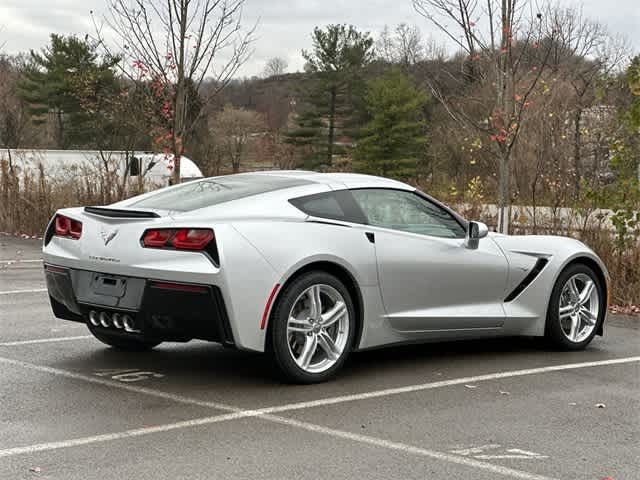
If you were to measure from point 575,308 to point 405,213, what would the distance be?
2.02 m

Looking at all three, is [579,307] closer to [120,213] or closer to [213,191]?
[213,191]

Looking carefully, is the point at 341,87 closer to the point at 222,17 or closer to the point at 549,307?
the point at 222,17

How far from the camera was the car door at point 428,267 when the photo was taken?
24.0ft

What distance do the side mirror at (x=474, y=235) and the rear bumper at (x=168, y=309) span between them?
239cm

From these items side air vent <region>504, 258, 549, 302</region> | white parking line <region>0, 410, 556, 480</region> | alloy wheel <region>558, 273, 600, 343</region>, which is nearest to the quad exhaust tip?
white parking line <region>0, 410, 556, 480</region>

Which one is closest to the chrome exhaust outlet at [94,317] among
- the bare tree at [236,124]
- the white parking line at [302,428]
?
A: the white parking line at [302,428]

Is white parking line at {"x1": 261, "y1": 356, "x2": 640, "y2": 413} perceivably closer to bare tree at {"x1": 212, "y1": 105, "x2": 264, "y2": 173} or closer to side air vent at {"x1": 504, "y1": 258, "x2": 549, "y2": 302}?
side air vent at {"x1": 504, "y1": 258, "x2": 549, "y2": 302}

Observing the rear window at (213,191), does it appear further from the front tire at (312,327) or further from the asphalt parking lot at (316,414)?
the asphalt parking lot at (316,414)

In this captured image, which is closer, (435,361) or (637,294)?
(435,361)

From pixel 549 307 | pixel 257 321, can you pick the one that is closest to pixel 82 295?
pixel 257 321

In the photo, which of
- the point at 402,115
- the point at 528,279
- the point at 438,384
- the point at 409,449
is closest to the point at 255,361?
the point at 438,384

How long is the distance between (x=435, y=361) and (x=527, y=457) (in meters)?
2.76

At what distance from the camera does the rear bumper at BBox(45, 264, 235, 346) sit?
248 inches

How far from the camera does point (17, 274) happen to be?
13398 millimetres
